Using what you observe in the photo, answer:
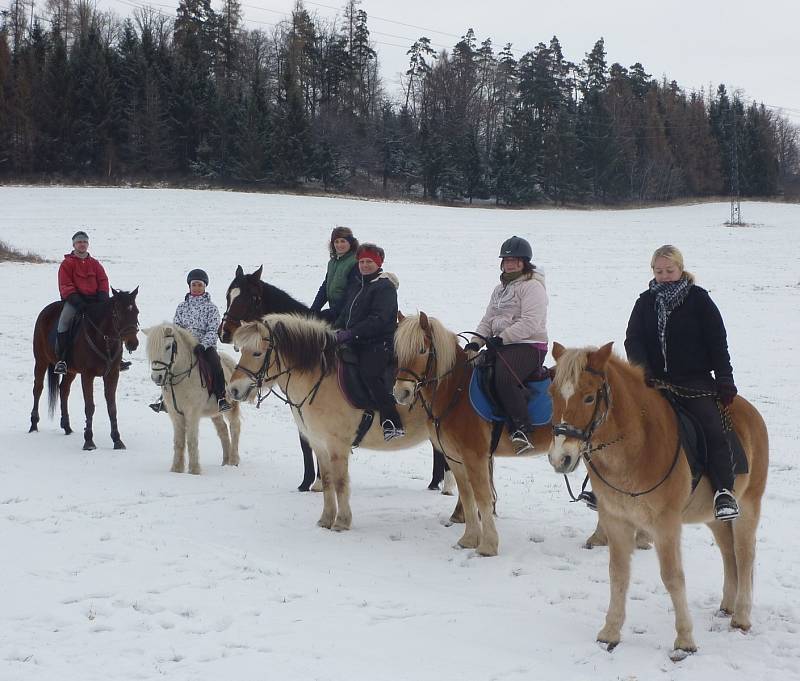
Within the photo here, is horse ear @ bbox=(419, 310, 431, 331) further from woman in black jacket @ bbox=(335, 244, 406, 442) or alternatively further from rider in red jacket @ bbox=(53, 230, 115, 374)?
rider in red jacket @ bbox=(53, 230, 115, 374)

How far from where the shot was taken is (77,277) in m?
11.2

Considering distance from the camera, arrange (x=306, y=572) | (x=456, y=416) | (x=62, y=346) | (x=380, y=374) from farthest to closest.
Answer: (x=62, y=346)
(x=380, y=374)
(x=456, y=416)
(x=306, y=572)

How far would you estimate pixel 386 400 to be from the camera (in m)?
7.09

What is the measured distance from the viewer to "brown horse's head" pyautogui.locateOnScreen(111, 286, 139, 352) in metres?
10.7

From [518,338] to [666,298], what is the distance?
1.61m

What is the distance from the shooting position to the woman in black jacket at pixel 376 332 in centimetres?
711

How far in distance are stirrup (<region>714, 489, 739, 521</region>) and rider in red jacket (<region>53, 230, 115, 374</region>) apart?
31.1 feet

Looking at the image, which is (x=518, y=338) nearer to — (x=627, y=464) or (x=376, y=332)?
(x=376, y=332)

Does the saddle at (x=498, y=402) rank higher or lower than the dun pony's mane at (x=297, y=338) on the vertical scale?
lower

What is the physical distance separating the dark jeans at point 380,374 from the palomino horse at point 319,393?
0.73 ft

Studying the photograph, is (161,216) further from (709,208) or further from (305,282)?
(709,208)

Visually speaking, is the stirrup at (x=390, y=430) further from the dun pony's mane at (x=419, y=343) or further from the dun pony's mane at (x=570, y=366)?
the dun pony's mane at (x=570, y=366)

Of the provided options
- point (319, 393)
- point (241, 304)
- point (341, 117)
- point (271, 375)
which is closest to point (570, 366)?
point (319, 393)

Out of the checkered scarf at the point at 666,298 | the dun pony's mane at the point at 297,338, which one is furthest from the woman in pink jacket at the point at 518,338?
the dun pony's mane at the point at 297,338
